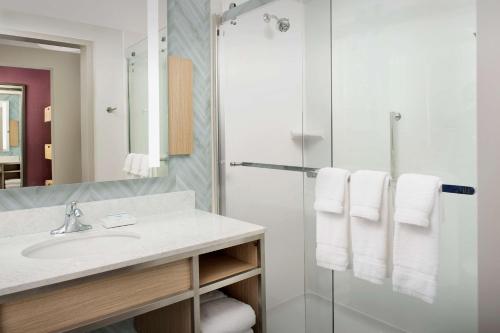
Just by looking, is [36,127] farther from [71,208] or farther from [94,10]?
[94,10]

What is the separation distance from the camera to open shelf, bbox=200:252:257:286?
1.48 m

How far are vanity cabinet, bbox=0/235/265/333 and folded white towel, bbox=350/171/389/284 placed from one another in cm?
42

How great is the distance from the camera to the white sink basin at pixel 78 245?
1.35 metres

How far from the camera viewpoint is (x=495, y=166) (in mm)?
1295

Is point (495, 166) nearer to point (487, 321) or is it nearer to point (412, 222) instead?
point (412, 222)

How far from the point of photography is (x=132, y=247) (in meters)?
1.31

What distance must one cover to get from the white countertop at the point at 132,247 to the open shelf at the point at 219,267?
170mm

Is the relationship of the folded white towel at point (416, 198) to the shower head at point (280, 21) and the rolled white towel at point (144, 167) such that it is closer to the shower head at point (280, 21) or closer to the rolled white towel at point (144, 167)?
the shower head at point (280, 21)

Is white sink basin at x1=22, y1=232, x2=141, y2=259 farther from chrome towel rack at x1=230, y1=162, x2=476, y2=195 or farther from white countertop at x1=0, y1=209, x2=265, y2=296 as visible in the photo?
chrome towel rack at x1=230, y1=162, x2=476, y2=195

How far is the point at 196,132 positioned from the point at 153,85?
35 centimetres

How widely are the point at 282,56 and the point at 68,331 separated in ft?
5.19

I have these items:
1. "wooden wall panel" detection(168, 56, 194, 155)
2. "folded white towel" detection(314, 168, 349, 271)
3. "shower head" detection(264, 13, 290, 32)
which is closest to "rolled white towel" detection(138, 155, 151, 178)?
"wooden wall panel" detection(168, 56, 194, 155)

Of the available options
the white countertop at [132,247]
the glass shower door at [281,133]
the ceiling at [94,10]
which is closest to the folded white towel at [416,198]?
the glass shower door at [281,133]

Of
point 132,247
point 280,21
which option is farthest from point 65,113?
point 280,21
